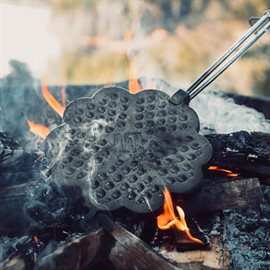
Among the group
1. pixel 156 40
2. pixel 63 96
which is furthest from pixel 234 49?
pixel 156 40

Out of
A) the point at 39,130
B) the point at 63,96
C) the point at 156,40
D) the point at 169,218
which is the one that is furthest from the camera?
the point at 156,40

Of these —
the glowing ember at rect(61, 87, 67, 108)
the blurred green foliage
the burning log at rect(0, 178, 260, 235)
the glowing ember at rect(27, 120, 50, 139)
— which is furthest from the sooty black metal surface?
the blurred green foliage

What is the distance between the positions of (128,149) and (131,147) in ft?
0.09

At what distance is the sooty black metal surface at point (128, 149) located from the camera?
295cm

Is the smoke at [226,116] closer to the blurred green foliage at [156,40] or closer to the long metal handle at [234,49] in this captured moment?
the long metal handle at [234,49]

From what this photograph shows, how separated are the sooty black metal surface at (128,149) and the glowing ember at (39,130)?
A: 71 cm

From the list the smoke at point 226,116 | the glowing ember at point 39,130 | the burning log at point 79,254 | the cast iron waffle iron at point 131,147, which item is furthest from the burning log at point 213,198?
the smoke at point 226,116

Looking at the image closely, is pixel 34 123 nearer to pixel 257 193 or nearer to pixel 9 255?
pixel 9 255

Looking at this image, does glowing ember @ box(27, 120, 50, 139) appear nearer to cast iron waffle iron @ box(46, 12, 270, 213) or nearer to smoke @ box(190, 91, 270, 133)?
cast iron waffle iron @ box(46, 12, 270, 213)

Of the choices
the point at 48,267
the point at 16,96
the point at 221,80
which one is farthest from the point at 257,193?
the point at 221,80

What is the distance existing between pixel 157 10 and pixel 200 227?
7662mm

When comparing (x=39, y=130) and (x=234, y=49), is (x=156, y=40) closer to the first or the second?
(x=39, y=130)

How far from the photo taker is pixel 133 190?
2951 millimetres

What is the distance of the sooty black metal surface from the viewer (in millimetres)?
2947
